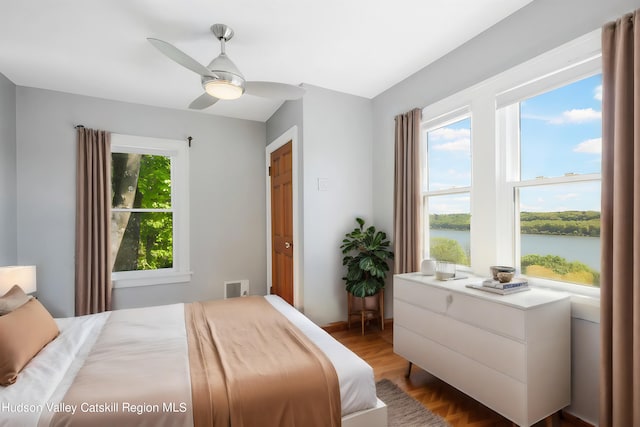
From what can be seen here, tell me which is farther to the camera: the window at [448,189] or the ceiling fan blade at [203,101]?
the window at [448,189]

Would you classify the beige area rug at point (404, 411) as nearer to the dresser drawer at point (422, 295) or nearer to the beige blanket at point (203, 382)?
the dresser drawer at point (422, 295)

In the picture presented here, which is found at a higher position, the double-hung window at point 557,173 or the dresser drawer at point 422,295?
the double-hung window at point 557,173

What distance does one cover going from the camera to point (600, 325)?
5.35ft

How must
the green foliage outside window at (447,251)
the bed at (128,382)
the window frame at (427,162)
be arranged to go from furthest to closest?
the green foliage outside window at (447,251) < the window frame at (427,162) < the bed at (128,382)

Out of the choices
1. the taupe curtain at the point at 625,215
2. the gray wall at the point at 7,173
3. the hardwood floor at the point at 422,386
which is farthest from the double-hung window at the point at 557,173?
the gray wall at the point at 7,173

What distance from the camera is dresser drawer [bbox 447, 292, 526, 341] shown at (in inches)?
63.7

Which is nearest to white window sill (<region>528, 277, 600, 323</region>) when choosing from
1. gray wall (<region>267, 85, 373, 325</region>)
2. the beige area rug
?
the beige area rug

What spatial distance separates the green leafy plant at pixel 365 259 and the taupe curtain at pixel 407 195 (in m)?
0.18

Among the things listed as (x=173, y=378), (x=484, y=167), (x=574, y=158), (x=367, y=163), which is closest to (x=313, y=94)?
(x=367, y=163)

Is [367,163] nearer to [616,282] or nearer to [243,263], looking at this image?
[243,263]

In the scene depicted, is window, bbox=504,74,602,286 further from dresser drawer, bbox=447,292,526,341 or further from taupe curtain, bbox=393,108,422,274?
taupe curtain, bbox=393,108,422,274

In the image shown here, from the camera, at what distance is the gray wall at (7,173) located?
9.22 ft

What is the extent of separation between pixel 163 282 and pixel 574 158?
4.09m

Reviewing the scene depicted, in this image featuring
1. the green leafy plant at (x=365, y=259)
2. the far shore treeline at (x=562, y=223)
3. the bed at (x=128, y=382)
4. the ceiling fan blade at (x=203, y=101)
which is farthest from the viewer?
the green leafy plant at (x=365, y=259)
